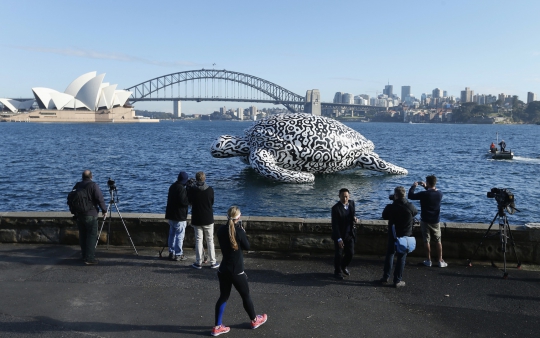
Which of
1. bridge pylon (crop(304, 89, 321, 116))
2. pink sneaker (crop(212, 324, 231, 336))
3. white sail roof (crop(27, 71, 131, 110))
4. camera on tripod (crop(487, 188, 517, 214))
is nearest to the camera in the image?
pink sneaker (crop(212, 324, 231, 336))

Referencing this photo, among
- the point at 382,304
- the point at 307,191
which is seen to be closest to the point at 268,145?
the point at 307,191

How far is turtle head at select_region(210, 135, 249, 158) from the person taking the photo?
937 inches

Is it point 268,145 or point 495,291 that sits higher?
point 268,145

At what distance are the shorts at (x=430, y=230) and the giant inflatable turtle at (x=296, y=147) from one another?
42.5 feet

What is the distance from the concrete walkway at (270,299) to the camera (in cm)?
637

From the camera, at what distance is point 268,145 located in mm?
22203

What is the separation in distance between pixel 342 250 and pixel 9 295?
16.9ft

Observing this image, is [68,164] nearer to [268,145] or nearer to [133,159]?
[133,159]

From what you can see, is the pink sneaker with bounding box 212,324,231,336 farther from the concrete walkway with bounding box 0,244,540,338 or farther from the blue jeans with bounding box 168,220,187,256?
the blue jeans with bounding box 168,220,187,256

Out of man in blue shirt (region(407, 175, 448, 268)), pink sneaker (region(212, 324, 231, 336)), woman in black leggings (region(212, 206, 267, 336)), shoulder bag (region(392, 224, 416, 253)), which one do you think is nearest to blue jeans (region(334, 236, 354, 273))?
shoulder bag (region(392, 224, 416, 253))

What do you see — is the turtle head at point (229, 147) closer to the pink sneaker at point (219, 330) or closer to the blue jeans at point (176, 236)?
the blue jeans at point (176, 236)

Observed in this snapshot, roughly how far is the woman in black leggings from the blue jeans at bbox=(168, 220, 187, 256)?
293cm

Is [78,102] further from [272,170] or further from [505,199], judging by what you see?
[505,199]

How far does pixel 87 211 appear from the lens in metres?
8.79
